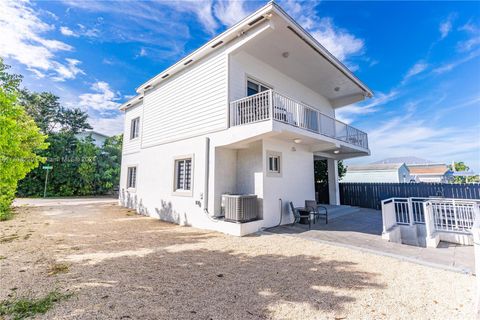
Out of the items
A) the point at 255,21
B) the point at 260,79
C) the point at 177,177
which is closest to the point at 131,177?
the point at 177,177

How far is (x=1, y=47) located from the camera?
5.75m

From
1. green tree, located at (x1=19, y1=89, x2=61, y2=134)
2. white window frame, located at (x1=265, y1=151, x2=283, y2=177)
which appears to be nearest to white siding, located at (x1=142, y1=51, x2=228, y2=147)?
white window frame, located at (x1=265, y1=151, x2=283, y2=177)

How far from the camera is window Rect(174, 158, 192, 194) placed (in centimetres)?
919

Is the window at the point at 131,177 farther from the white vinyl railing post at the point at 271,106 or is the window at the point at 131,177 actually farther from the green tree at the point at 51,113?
the green tree at the point at 51,113

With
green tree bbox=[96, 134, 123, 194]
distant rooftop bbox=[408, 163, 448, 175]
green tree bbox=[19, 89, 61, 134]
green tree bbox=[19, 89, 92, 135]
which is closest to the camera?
green tree bbox=[96, 134, 123, 194]

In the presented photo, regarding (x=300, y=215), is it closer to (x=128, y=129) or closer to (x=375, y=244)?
(x=375, y=244)

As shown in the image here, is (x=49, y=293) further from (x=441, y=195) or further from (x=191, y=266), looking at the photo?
(x=441, y=195)

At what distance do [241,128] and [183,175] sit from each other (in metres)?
3.85

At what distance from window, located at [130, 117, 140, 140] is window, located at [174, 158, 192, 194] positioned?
6.03 metres

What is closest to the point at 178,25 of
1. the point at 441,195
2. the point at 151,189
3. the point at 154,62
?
the point at 154,62

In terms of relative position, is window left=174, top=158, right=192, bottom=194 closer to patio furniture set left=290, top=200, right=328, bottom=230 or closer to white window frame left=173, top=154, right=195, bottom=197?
white window frame left=173, top=154, right=195, bottom=197

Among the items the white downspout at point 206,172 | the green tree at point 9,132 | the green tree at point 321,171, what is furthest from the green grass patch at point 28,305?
the green tree at point 321,171

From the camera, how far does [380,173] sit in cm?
2577

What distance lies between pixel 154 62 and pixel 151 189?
7.52 m
